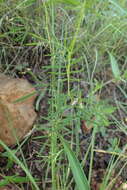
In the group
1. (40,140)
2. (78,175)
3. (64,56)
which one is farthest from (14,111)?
(78,175)

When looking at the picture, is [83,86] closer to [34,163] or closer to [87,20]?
[87,20]

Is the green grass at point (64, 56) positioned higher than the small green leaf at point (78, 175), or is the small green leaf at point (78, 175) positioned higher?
Answer: the green grass at point (64, 56)

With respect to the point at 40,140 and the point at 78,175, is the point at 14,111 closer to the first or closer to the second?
the point at 40,140

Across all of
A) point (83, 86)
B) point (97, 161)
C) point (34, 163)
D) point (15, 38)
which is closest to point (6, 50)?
point (15, 38)

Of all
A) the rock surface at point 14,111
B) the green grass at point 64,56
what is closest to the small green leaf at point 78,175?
the green grass at point 64,56

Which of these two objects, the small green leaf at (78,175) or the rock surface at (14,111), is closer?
the small green leaf at (78,175)

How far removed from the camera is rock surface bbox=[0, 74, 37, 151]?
0.99 metres

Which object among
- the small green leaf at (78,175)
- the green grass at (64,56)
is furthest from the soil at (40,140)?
the small green leaf at (78,175)

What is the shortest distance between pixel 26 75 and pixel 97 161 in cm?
50

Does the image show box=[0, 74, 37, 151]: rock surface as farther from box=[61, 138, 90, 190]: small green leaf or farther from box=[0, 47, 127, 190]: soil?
box=[61, 138, 90, 190]: small green leaf

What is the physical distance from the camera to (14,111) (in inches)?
39.7

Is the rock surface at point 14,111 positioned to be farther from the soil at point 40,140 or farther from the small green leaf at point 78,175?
the small green leaf at point 78,175

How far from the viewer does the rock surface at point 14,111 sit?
0.99 m

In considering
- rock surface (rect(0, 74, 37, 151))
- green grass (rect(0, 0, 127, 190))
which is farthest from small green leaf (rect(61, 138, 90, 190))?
rock surface (rect(0, 74, 37, 151))
